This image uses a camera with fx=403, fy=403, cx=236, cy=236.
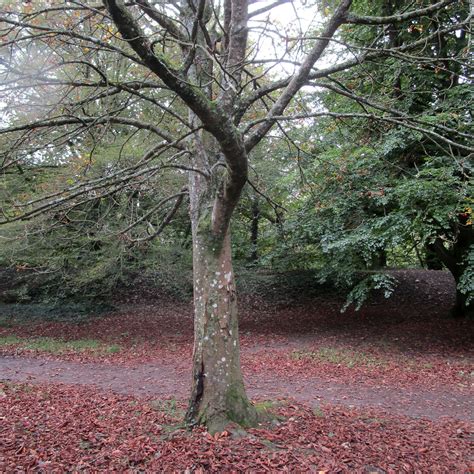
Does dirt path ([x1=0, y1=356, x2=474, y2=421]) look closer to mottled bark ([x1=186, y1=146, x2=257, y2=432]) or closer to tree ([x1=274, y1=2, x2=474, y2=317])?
mottled bark ([x1=186, y1=146, x2=257, y2=432])

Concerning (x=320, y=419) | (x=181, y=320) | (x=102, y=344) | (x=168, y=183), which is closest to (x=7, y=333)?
(x=102, y=344)

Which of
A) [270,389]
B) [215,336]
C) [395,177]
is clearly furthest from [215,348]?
[395,177]

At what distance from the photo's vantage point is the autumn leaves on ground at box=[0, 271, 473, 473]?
3.96 m

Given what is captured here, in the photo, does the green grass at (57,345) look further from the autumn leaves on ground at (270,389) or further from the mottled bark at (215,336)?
the mottled bark at (215,336)

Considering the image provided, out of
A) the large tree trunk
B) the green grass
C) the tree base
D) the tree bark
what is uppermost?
the tree bark

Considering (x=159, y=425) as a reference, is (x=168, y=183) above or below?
above

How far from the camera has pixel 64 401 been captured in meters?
5.96

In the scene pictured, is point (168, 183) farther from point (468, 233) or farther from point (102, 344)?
point (468, 233)

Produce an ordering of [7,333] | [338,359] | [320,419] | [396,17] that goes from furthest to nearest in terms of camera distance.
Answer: [7,333] → [338,359] → [320,419] → [396,17]

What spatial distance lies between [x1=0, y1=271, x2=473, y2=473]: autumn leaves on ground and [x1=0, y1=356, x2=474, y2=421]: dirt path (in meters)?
0.03

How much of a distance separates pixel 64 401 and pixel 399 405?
16.9ft

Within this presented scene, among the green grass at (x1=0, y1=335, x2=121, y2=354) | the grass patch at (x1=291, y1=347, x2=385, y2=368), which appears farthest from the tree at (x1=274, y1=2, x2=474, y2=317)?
the green grass at (x1=0, y1=335, x2=121, y2=354)

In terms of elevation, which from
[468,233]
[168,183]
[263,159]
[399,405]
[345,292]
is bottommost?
[399,405]

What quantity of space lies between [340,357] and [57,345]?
787 centimetres
